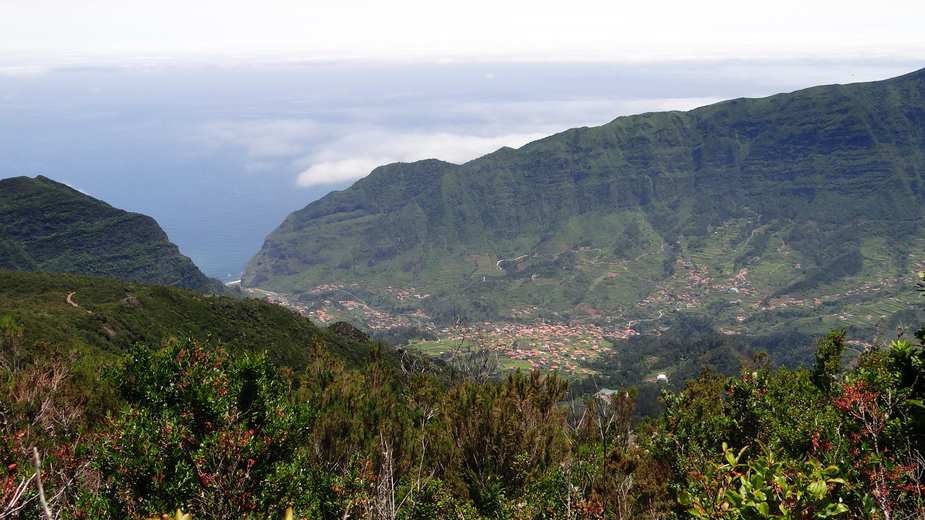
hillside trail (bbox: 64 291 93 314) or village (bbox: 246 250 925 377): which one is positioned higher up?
hillside trail (bbox: 64 291 93 314)

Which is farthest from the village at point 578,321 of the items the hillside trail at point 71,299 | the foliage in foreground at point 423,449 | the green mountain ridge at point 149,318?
the foliage in foreground at point 423,449

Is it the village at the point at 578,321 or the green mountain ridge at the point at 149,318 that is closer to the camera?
the green mountain ridge at the point at 149,318

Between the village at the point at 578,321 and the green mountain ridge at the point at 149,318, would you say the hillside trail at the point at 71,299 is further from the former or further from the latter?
the village at the point at 578,321

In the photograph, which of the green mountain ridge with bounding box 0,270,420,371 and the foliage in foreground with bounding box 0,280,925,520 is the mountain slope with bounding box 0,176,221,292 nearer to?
the green mountain ridge with bounding box 0,270,420,371

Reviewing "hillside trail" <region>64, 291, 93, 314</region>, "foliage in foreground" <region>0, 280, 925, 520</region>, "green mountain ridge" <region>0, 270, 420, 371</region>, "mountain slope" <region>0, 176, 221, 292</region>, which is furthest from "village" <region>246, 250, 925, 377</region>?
"foliage in foreground" <region>0, 280, 925, 520</region>

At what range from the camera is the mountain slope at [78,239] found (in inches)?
4373

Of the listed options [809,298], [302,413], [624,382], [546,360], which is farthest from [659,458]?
[809,298]

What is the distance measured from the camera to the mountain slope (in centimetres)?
11106

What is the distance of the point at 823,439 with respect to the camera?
1055 cm

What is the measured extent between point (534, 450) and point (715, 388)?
1338 cm

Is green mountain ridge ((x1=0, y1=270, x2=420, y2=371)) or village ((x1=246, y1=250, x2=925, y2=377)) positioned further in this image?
village ((x1=246, y1=250, x2=925, y2=377))

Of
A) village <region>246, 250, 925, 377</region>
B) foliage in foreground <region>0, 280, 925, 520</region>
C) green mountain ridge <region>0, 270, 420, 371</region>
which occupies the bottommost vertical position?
village <region>246, 250, 925, 377</region>

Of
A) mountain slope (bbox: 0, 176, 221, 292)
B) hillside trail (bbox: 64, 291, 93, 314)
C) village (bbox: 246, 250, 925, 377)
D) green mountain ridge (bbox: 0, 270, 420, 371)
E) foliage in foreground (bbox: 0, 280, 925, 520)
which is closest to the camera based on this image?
foliage in foreground (bbox: 0, 280, 925, 520)

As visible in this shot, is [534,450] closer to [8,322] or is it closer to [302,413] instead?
[302,413]
